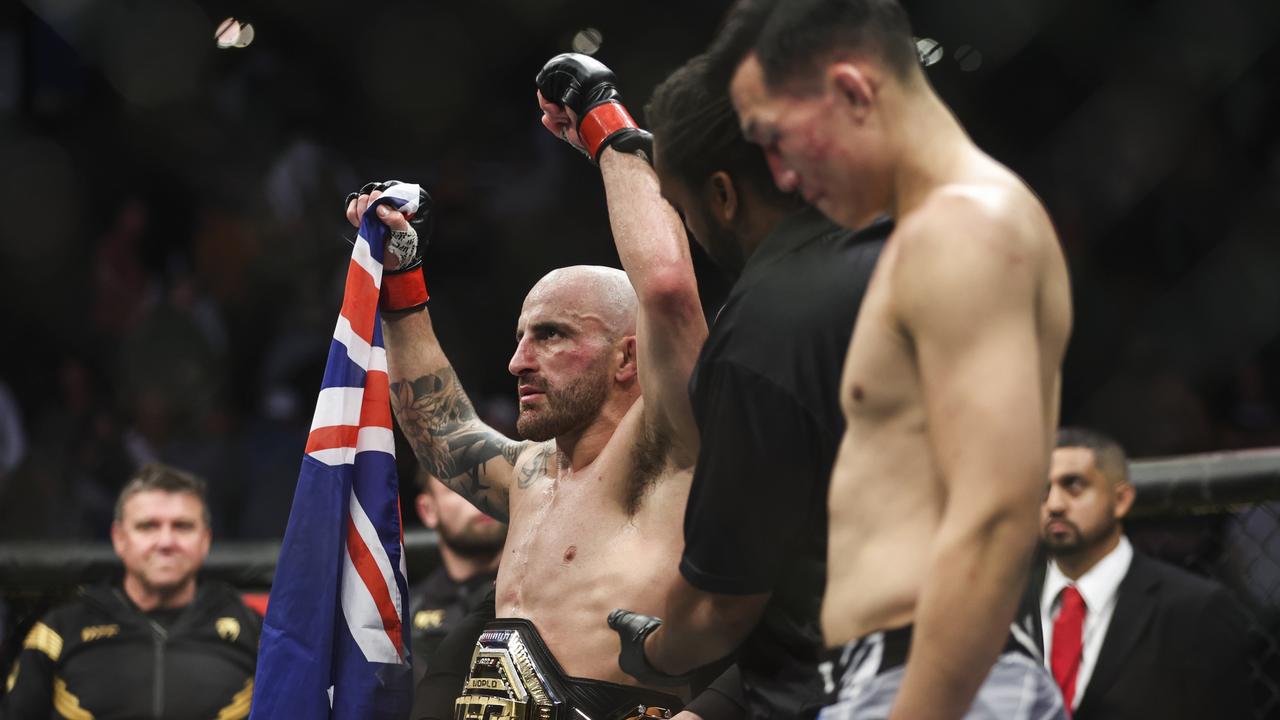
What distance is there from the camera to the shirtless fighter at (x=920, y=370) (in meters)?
1.07

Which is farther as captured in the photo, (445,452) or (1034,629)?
(445,452)

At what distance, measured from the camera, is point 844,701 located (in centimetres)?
119

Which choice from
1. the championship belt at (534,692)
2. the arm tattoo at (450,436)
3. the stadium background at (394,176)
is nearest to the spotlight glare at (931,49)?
the stadium background at (394,176)

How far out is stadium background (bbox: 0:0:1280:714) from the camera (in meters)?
3.94

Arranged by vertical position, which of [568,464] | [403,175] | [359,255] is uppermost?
[403,175]

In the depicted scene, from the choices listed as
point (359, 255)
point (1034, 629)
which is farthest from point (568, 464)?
point (1034, 629)

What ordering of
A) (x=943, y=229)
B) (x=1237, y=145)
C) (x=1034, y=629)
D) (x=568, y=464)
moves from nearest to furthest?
(x=943, y=229) → (x=1034, y=629) → (x=568, y=464) → (x=1237, y=145)

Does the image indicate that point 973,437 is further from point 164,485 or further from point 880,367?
point 164,485

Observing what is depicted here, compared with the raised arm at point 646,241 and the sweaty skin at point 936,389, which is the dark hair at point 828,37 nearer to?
the sweaty skin at point 936,389

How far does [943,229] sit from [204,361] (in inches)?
168

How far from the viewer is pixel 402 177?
4.85 meters

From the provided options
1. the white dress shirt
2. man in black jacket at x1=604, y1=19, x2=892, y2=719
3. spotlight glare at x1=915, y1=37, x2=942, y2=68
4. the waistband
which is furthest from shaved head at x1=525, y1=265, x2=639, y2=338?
spotlight glare at x1=915, y1=37, x2=942, y2=68

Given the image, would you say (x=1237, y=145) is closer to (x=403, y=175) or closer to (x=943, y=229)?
(x=403, y=175)

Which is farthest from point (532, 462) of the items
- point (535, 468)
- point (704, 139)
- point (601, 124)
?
point (704, 139)
